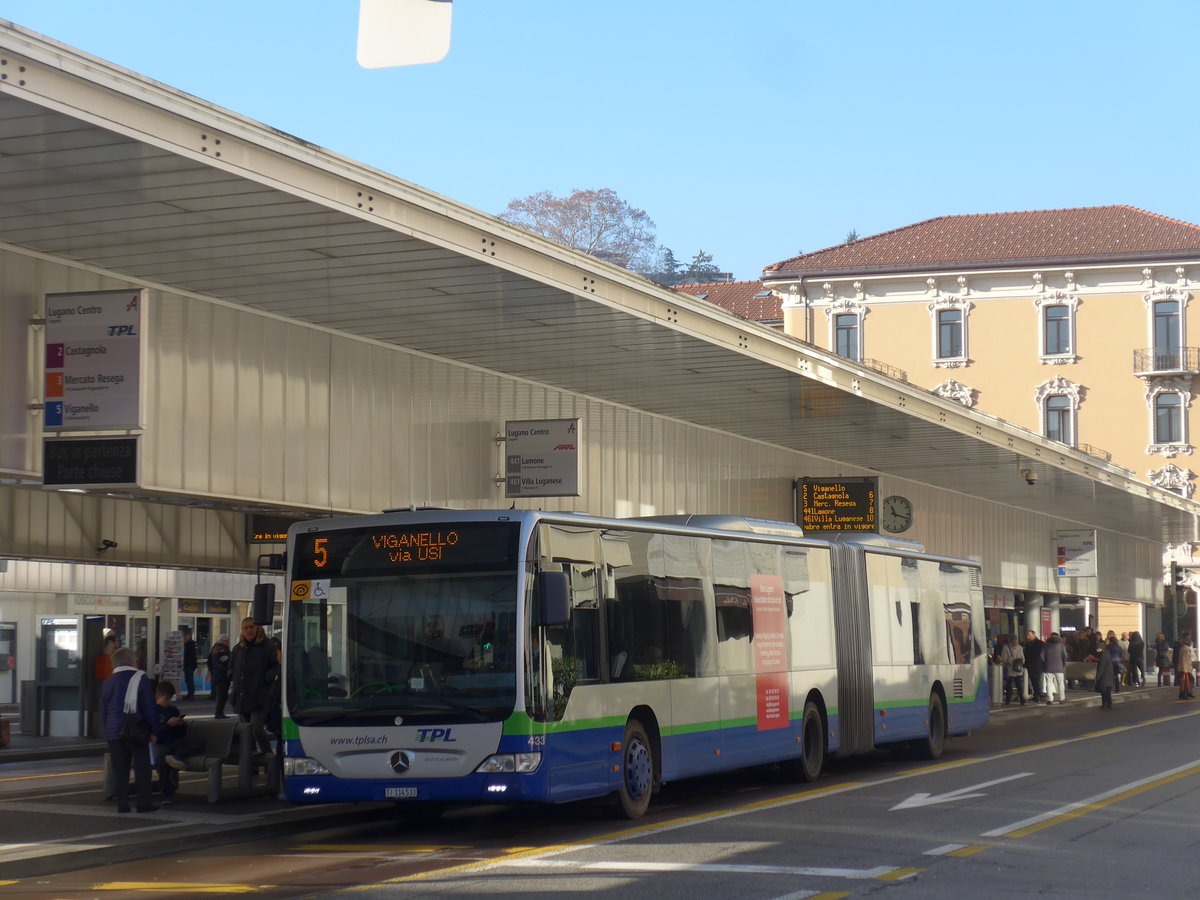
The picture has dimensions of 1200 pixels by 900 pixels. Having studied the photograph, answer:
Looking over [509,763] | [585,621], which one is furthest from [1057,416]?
[509,763]

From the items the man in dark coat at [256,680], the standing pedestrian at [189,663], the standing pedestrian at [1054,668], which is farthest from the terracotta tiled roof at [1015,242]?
the man in dark coat at [256,680]

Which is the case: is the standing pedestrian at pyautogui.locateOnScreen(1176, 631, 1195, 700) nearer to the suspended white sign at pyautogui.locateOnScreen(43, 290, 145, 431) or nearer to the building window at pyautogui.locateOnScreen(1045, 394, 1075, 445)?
the building window at pyautogui.locateOnScreen(1045, 394, 1075, 445)

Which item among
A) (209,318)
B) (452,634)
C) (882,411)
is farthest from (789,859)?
(882,411)

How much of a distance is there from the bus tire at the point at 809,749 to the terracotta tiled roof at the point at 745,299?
206ft

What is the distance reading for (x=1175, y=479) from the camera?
65312mm

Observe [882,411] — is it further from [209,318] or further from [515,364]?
[209,318]

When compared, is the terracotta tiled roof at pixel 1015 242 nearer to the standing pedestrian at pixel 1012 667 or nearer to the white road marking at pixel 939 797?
the standing pedestrian at pixel 1012 667

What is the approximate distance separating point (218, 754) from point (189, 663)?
79.9ft

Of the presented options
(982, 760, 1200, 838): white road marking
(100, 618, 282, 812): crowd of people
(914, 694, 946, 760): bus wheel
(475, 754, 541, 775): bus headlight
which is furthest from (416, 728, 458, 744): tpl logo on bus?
(914, 694, 946, 760): bus wheel

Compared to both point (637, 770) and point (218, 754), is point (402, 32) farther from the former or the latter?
point (218, 754)

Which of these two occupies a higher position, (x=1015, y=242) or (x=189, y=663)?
(x=1015, y=242)

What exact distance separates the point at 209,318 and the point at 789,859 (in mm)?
9026

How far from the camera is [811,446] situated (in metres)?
31.9

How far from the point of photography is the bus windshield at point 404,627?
523 inches
